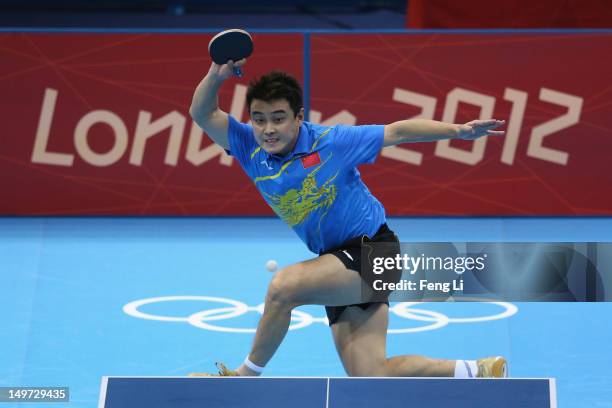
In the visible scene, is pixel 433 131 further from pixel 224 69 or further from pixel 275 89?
pixel 224 69

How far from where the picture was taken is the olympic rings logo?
7441mm

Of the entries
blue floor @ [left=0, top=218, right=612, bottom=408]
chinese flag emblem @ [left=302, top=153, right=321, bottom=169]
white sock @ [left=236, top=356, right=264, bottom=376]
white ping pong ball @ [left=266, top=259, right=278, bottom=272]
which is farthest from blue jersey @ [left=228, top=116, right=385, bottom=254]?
white ping pong ball @ [left=266, top=259, right=278, bottom=272]

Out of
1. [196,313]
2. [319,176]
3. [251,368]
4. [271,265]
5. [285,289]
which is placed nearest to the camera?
[285,289]

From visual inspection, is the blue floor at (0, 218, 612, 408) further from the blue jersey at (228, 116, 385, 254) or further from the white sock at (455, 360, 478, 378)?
the blue jersey at (228, 116, 385, 254)

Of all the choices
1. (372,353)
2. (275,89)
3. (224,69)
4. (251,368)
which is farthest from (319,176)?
(251,368)

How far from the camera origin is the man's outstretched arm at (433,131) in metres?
5.02

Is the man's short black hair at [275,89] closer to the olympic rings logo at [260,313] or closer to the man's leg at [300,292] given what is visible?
the man's leg at [300,292]

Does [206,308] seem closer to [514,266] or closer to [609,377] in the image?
[609,377]

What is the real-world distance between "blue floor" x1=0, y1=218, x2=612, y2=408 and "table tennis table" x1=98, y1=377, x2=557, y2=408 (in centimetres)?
169

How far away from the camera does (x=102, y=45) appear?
10273 mm

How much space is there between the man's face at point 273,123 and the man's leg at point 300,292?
57cm

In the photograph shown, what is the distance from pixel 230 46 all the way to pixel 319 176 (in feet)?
2.41

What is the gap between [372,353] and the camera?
17.1 feet

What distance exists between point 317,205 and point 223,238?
479cm
